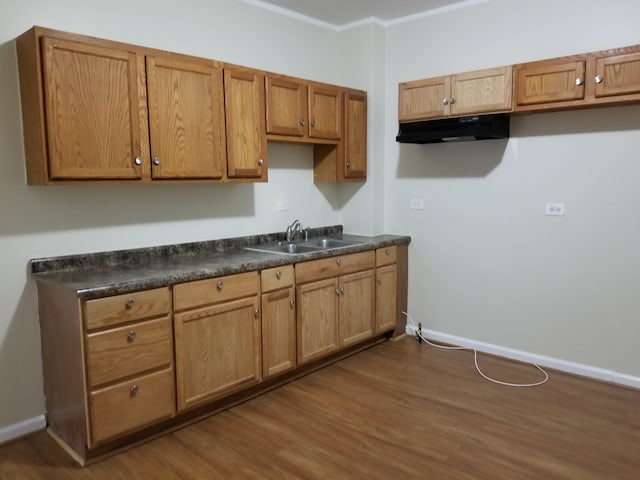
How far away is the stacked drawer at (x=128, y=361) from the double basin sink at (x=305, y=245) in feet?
3.71

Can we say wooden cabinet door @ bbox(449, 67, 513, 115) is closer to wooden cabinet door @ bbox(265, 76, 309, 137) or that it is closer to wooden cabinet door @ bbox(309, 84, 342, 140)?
wooden cabinet door @ bbox(309, 84, 342, 140)

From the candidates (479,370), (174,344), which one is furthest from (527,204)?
(174,344)

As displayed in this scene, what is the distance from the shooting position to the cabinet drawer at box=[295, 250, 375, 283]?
3.31m

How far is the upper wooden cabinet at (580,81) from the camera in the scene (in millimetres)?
2873

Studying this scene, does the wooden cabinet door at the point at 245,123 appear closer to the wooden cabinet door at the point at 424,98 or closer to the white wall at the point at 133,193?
the white wall at the point at 133,193

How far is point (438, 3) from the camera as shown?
3.76 meters

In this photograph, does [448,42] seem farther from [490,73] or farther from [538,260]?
[538,260]

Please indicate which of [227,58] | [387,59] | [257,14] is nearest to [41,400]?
[227,58]

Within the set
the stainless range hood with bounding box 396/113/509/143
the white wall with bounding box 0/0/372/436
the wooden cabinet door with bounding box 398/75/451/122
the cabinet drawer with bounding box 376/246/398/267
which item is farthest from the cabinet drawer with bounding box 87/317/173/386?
the wooden cabinet door with bounding box 398/75/451/122

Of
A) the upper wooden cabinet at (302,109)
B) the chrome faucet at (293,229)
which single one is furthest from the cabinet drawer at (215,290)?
the upper wooden cabinet at (302,109)

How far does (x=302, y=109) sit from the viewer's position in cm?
361

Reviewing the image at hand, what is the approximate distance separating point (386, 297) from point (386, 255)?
0.36 metres

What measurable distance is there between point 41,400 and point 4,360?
317mm

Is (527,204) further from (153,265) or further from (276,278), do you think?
(153,265)
